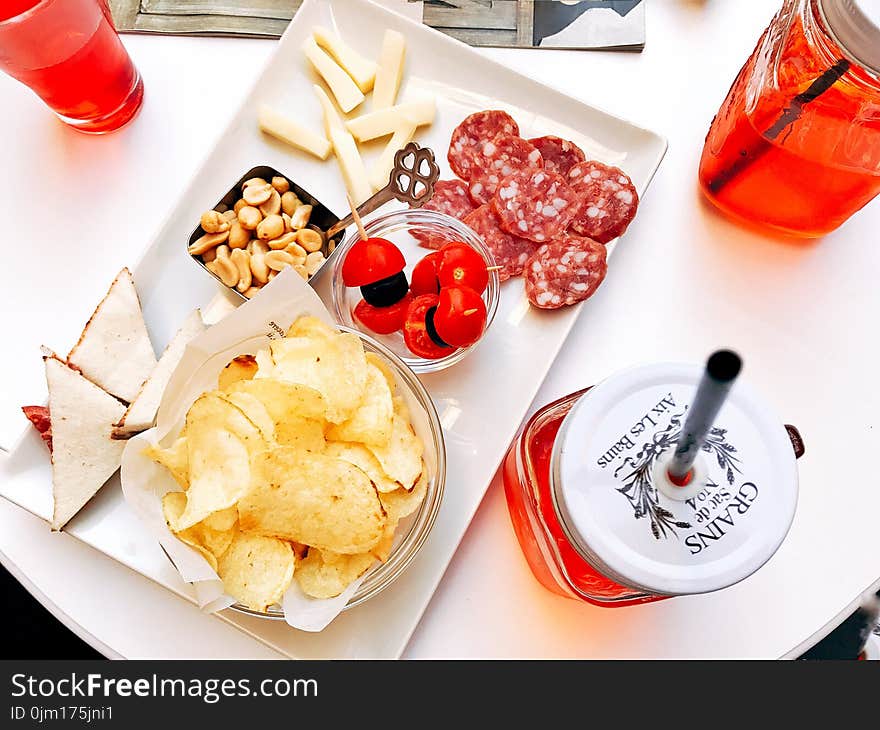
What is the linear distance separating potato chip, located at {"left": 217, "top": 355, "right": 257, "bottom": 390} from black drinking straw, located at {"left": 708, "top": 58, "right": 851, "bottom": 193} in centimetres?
64

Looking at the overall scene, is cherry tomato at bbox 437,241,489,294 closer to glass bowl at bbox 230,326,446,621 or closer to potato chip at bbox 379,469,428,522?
glass bowl at bbox 230,326,446,621

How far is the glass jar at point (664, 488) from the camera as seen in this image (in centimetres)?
75

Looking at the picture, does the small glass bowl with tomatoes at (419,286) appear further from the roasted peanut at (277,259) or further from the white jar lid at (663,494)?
the white jar lid at (663,494)

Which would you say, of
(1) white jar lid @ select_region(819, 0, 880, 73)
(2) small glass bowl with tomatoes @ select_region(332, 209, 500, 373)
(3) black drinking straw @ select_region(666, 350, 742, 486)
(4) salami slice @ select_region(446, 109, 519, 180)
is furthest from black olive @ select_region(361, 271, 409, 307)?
(1) white jar lid @ select_region(819, 0, 880, 73)

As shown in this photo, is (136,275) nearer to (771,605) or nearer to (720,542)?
(720,542)

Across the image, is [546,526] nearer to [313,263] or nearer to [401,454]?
[401,454]

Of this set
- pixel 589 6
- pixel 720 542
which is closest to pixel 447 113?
pixel 589 6

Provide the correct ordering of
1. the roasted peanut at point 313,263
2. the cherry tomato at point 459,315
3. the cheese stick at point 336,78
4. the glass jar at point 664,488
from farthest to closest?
the cheese stick at point 336,78
the roasted peanut at point 313,263
the cherry tomato at point 459,315
the glass jar at point 664,488

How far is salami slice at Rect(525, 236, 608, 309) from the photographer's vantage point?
1.06m

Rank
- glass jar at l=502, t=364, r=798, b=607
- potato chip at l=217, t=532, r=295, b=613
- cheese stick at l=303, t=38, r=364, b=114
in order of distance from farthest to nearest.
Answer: cheese stick at l=303, t=38, r=364, b=114, potato chip at l=217, t=532, r=295, b=613, glass jar at l=502, t=364, r=798, b=607

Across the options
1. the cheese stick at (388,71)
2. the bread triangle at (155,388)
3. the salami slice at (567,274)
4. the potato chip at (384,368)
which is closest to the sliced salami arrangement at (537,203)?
the salami slice at (567,274)

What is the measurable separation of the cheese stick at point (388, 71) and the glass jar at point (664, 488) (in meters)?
0.58

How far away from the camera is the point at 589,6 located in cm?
123

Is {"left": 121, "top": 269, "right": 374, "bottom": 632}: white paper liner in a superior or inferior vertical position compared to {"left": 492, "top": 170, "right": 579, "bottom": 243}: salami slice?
inferior
